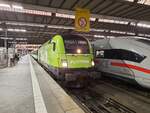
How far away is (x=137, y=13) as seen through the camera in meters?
15.0

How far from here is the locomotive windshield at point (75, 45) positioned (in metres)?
8.52

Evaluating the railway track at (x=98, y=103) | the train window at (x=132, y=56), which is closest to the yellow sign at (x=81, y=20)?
the train window at (x=132, y=56)

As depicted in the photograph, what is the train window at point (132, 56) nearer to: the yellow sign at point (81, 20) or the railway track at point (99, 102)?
the railway track at point (99, 102)

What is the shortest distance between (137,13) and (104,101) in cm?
1050

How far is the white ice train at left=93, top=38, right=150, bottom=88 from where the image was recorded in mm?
7277

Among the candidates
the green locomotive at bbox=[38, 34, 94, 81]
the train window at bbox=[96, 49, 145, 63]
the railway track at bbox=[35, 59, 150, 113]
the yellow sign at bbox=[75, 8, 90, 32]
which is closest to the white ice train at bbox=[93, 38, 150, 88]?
the train window at bbox=[96, 49, 145, 63]

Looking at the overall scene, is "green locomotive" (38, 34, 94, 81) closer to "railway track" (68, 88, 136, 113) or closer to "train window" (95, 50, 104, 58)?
"railway track" (68, 88, 136, 113)

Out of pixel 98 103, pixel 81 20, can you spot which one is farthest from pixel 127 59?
pixel 81 20

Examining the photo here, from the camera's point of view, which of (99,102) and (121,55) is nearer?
(99,102)

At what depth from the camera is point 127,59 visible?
327 inches

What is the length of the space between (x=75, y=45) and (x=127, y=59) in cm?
267

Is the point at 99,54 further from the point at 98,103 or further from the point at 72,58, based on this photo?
the point at 98,103

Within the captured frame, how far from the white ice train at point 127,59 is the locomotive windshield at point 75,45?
5.93 ft

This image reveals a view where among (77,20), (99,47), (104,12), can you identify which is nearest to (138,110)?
(99,47)
